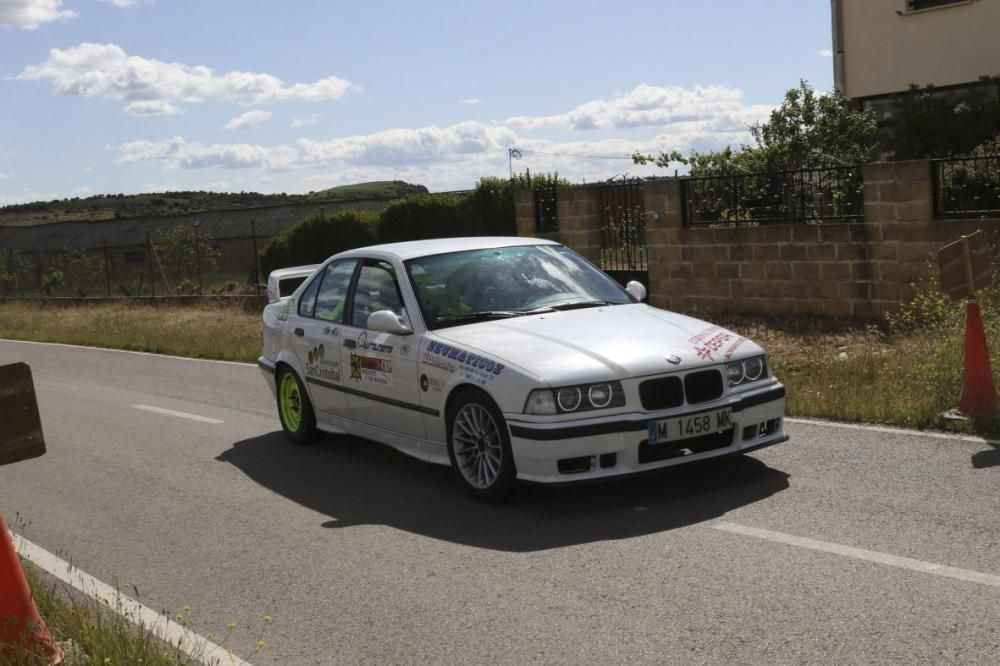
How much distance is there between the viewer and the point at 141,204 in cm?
10200

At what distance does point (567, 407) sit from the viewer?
7098 millimetres

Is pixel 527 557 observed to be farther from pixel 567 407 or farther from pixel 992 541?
pixel 992 541

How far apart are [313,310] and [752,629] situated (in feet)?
17.9

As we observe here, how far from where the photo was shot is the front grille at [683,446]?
281 inches

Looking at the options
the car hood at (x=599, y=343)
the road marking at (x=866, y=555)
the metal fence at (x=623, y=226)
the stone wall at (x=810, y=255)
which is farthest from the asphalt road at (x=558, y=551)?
the metal fence at (x=623, y=226)

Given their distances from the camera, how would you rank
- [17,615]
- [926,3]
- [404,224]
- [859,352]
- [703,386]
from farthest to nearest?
[404,224], [926,3], [859,352], [703,386], [17,615]

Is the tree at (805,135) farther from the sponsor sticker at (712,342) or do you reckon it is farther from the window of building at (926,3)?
the sponsor sticker at (712,342)

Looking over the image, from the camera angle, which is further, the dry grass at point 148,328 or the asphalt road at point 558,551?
the dry grass at point 148,328

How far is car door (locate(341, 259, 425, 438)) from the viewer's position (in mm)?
8203

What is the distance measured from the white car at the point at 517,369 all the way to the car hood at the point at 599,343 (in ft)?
0.04

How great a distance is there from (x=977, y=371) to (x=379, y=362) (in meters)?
4.15

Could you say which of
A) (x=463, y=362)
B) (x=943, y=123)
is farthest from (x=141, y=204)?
(x=463, y=362)

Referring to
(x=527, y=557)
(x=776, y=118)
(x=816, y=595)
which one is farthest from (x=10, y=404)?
(x=776, y=118)

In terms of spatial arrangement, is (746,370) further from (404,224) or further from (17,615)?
(404,224)
